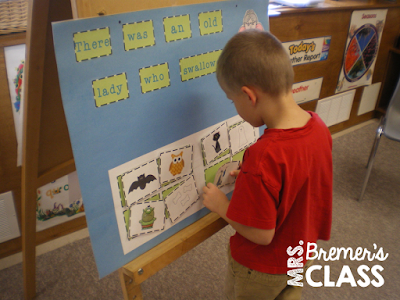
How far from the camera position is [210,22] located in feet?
2.74

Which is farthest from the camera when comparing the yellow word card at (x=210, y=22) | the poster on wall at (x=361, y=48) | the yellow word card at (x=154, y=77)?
the poster on wall at (x=361, y=48)

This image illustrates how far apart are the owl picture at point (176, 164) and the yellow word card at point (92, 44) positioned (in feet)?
1.00

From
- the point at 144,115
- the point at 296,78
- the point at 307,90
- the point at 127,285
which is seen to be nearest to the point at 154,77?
the point at 144,115

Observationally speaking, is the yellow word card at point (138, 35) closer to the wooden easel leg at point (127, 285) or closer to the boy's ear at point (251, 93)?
the boy's ear at point (251, 93)

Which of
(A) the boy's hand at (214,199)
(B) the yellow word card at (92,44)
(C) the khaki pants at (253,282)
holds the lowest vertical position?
(C) the khaki pants at (253,282)

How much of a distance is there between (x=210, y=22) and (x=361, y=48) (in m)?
1.98

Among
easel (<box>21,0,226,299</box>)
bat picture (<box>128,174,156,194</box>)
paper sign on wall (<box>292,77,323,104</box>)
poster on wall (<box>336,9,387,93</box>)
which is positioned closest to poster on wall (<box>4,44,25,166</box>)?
easel (<box>21,0,226,299</box>)

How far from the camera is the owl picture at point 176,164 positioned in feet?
2.68

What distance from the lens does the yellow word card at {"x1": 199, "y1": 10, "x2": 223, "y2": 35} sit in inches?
31.9

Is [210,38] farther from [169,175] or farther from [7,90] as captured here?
[7,90]

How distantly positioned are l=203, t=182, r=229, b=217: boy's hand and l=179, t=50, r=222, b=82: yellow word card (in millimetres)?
312

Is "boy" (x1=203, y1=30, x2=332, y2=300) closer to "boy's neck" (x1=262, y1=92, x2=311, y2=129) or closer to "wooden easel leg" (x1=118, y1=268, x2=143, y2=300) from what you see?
"boy's neck" (x1=262, y1=92, x2=311, y2=129)

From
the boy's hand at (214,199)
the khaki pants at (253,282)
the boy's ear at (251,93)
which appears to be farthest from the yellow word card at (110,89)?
the khaki pants at (253,282)

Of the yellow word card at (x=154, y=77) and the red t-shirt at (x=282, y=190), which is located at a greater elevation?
the yellow word card at (x=154, y=77)
